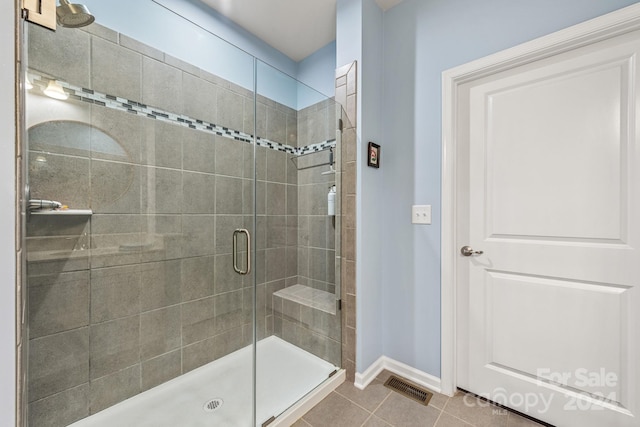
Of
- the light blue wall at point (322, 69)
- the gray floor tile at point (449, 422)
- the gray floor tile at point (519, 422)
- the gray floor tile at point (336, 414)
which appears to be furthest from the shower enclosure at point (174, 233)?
the gray floor tile at point (519, 422)

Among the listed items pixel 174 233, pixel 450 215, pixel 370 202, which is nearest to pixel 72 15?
pixel 174 233

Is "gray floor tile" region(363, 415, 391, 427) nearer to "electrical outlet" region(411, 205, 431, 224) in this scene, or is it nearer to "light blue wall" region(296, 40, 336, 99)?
"electrical outlet" region(411, 205, 431, 224)

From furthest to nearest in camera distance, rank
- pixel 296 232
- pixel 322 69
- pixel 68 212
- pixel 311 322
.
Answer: pixel 322 69 → pixel 296 232 → pixel 311 322 → pixel 68 212

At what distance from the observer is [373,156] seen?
1765 millimetres

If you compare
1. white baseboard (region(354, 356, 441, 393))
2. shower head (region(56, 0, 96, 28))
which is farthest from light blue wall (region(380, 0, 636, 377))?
shower head (region(56, 0, 96, 28))

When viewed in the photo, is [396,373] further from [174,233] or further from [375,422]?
[174,233]

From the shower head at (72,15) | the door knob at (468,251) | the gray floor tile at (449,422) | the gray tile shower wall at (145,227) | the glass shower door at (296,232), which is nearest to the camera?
the shower head at (72,15)

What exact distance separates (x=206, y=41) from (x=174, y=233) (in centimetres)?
136

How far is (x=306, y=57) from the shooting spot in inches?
99.9

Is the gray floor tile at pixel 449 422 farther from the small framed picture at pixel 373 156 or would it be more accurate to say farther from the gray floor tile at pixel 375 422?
the small framed picture at pixel 373 156

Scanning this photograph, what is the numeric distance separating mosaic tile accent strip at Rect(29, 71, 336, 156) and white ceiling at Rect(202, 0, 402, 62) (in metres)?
0.95

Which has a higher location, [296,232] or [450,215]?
[450,215]

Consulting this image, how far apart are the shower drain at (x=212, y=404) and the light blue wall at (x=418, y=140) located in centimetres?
115

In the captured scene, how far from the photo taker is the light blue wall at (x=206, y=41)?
4.74 ft
